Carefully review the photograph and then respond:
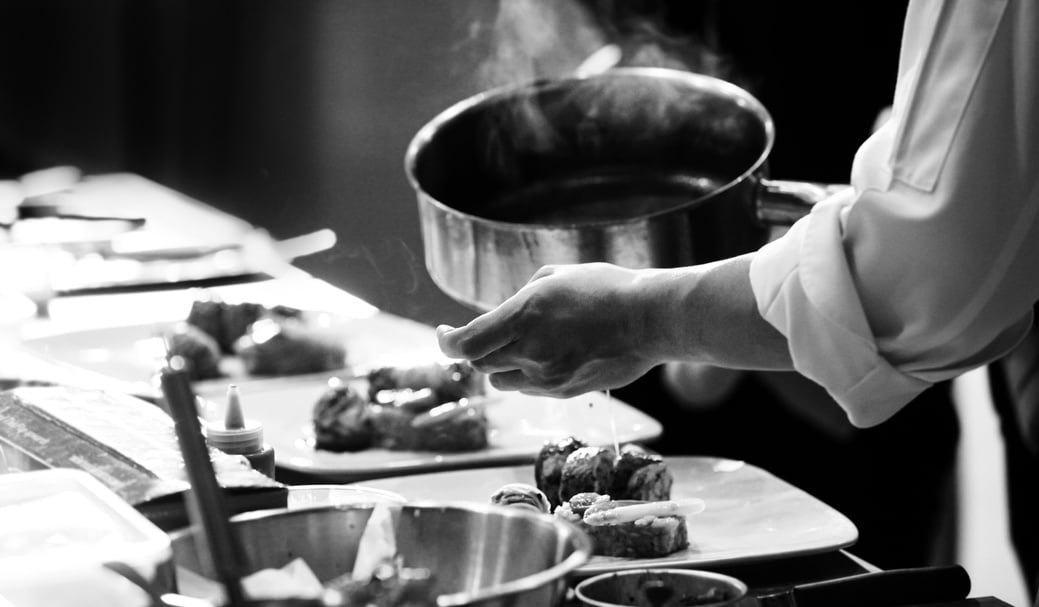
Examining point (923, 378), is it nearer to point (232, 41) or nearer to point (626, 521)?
point (626, 521)

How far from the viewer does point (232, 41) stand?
6332 mm

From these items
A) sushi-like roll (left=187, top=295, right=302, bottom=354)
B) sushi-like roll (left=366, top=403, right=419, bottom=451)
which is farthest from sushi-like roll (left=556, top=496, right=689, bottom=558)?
sushi-like roll (left=187, top=295, right=302, bottom=354)

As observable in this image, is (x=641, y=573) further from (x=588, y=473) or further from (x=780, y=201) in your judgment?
(x=780, y=201)

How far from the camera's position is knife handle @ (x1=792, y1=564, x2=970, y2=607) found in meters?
1.32

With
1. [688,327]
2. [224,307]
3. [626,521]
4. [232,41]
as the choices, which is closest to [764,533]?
[626,521]

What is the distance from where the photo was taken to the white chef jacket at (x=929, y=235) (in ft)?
3.71

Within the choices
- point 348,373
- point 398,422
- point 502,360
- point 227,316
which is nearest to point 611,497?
point 502,360

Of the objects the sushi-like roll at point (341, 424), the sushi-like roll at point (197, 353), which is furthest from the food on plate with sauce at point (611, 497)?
the sushi-like roll at point (197, 353)

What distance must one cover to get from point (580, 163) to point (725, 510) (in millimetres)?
544

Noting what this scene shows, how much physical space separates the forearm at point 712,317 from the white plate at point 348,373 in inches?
17.2

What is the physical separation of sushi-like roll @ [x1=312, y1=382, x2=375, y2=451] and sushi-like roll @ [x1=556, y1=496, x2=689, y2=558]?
0.65 m

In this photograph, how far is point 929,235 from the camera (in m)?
1.17

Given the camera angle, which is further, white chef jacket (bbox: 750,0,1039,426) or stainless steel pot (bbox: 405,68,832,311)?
stainless steel pot (bbox: 405,68,832,311)

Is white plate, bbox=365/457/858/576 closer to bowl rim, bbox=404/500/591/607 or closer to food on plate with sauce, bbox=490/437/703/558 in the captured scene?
food on plate with sauce, bbox=490/437/703/558
